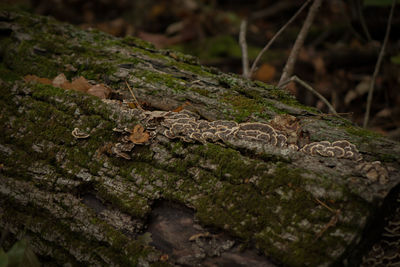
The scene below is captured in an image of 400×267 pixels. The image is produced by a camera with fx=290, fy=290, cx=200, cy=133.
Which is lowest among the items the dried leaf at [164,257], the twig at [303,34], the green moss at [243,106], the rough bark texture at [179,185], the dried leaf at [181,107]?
the dried leaf at [164,257]

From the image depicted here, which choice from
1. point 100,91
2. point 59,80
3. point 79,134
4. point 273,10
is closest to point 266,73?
point 273,10

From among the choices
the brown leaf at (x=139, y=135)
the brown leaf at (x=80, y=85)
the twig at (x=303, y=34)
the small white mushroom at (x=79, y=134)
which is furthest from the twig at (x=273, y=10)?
the small white mushroom at (x=79, y=134)

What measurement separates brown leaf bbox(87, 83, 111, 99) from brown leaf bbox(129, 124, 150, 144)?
96 cm

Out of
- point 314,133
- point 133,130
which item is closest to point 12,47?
point 133,130

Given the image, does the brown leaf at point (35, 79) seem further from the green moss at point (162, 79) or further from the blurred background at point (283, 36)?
the blurred background at point (283, 36)

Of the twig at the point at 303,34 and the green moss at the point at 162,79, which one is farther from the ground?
the twig at the point at 303,34

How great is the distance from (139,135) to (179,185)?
0.70 meters

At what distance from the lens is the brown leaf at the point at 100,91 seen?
12.3 feet

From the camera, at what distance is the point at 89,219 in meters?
2.79

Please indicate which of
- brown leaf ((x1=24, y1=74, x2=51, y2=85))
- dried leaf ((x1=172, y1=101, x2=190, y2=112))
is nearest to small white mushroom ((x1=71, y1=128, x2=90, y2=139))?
dried leaf ((x1=172, y1=101, x2=190, y2=112))

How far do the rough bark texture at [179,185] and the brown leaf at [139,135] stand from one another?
86 mm

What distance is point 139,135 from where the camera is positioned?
3027mm

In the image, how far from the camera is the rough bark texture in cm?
238

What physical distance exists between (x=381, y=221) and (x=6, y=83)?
4.60m
